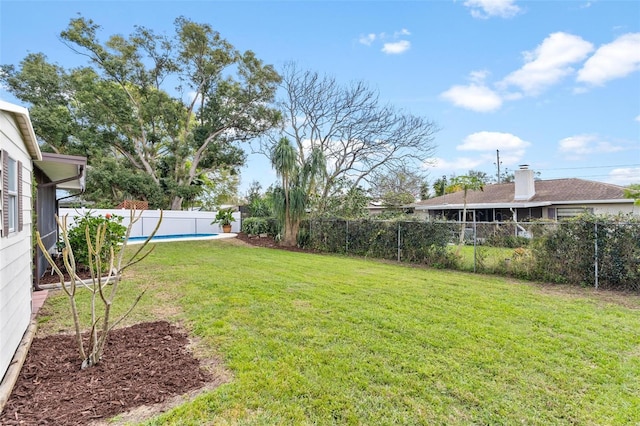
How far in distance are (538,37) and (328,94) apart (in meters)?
9.39

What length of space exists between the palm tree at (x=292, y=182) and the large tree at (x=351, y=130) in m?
3.09

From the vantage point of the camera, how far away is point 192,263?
895cm

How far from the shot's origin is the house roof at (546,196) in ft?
47.9

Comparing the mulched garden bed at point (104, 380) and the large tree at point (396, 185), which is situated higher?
the large tree at point (396, 185)

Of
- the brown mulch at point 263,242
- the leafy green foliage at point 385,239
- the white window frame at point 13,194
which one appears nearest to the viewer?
the white window frame at point 13,194

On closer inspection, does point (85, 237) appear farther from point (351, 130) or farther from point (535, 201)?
point (535, 201)

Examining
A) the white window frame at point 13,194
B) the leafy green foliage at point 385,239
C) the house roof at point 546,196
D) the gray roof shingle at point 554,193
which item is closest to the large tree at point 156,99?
the leafy green foliage at point 385,239

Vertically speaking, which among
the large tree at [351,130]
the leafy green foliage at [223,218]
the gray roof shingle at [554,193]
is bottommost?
the leafy green foliage at [223,218]

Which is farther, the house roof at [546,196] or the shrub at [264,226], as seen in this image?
the shrub at [264,226]

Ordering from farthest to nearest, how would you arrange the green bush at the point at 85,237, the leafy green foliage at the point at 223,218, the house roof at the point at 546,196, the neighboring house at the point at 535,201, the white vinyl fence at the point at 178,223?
1. the leafy green foliage at the point at 223,218
2. the white vinyl fence at the point at 178,223
3. the house roof at the point at 546,196
4. the neighboring house at the point at 535,201
5. the green bush at the point at 85,237

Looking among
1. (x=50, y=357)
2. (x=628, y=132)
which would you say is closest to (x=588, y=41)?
(x=628, y=132)

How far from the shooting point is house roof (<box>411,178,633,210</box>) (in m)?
14.6

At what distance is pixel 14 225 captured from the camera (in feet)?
10.5

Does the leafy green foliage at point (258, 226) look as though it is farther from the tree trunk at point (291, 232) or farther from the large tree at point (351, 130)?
the large tree at point (351, 130)
